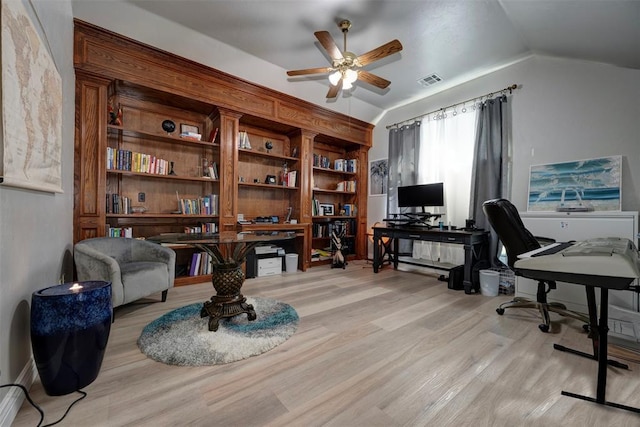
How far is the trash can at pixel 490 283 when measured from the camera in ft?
9.04

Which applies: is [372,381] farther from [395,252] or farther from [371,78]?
[395,252]

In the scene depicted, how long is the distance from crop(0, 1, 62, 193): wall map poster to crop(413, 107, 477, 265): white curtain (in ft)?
13.3

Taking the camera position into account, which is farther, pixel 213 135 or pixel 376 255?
pixel 376 255

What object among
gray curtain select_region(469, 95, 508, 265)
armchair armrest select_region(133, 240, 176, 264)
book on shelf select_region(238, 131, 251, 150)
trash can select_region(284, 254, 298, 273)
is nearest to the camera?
armchair armrest select_region(133, 240, 176, 264)

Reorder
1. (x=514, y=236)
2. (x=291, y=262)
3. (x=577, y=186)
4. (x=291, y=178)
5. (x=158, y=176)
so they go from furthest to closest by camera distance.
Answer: (x=291, y=178) < (x=291, y=262) < (x=158, y=176) < (x=577, y=186) < (x=514, y=236)

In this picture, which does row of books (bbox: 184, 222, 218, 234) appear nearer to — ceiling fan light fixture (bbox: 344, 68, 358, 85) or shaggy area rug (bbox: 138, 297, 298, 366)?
shaggy area rug (bbox: 138, 297, 298, 366)

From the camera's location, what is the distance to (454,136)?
3615mm

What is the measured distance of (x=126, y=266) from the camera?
226 cm

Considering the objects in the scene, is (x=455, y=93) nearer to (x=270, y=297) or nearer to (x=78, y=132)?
(x=270, y=297)

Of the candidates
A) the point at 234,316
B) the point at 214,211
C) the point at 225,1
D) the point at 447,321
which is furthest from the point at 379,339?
the point at 225,1

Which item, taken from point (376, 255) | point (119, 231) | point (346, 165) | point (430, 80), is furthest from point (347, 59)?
point (119, 231)

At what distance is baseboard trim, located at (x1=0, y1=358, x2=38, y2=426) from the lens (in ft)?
3.35

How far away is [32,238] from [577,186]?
14.5ft

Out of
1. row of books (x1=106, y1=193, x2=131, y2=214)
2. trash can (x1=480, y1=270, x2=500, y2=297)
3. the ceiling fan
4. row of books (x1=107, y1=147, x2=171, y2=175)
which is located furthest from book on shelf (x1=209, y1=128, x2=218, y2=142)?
trash can (x1=480, y1=270, x2=500, y2=297)
